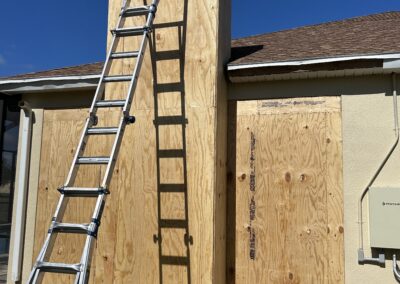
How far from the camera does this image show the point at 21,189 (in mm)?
5395

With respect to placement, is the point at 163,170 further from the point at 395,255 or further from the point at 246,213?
the point at 395,255

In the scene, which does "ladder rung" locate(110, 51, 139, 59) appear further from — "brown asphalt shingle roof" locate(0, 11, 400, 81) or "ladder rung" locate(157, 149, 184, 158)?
"brown asphalt shingle roof" locate(0, 11, 400, 81)

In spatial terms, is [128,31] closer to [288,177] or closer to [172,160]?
[172,160]

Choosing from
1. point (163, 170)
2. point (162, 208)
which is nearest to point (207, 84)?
point (163, 170)

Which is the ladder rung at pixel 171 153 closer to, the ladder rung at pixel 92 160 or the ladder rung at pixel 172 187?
the ladder rung at pixel 172 187

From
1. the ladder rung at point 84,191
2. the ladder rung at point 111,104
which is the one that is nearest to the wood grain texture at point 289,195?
the ladder rung at point 111,104

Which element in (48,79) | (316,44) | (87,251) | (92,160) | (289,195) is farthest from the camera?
(316,44)

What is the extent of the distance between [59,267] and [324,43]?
4.13 meters

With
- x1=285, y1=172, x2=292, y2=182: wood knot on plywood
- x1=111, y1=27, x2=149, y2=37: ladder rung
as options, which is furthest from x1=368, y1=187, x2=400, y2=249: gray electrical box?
x1=111, y1=27, x2=149, y2=37: ladder rung

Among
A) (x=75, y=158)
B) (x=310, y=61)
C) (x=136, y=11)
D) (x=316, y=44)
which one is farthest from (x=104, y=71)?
(x=316, y=44)

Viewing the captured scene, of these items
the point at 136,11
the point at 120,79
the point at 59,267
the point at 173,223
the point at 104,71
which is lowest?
the point at 59,267

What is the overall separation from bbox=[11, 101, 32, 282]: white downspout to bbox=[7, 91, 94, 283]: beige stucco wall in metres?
0.05

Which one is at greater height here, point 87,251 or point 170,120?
point 170,120

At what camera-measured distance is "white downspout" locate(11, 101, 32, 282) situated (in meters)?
5.28
